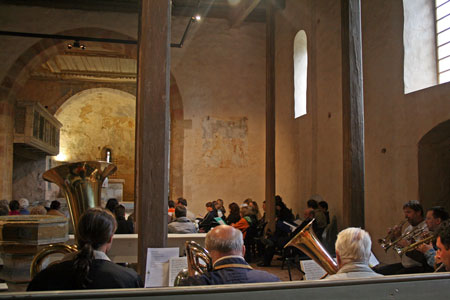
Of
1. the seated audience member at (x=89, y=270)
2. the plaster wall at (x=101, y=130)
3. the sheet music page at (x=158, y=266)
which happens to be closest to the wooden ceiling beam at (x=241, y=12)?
the sheet music page at (x=158, y=266)

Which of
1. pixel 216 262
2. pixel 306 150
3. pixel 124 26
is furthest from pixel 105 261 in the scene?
pixel 124 26

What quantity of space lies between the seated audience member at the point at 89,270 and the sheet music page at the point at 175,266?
0.84 meters

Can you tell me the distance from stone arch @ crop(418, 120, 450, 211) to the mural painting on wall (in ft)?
24.6

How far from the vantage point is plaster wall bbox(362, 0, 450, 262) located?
6875mm

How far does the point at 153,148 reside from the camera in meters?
3.41

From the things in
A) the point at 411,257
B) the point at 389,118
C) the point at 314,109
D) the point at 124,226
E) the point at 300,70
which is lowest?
the point at 411,257

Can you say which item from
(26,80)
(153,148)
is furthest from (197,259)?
(26,80)

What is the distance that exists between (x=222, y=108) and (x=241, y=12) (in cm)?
300

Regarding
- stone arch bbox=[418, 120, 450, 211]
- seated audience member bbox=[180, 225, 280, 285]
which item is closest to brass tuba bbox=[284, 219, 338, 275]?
seated audience member bbox=[180, 225, 280, 285]

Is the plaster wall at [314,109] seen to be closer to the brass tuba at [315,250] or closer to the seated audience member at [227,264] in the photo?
the brass tuba at [315,250]

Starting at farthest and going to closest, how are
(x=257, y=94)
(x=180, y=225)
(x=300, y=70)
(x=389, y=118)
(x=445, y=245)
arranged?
(x=257, y=94) < (x=300, y=70) < (x=389, y=118) < (x=180, y=225) < (x=445, y=245)

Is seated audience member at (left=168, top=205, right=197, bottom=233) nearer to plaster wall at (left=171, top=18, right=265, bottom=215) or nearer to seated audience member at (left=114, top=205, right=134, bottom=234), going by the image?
seated audience member at (left=114, top=205, right=134, bottom=234)

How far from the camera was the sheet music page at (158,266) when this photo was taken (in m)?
2.95

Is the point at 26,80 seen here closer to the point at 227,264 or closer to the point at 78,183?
the point at 78,183
